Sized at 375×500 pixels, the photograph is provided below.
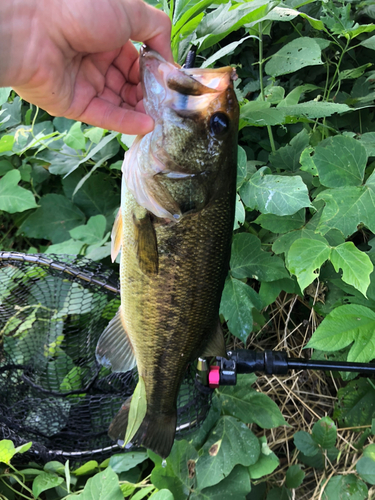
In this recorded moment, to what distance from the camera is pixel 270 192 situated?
1.48m

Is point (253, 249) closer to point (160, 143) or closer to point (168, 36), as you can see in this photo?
point (160, 143)

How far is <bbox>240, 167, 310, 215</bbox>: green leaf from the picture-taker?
1.40 m

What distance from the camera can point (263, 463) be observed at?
174cm

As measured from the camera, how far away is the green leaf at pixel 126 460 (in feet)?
6.42

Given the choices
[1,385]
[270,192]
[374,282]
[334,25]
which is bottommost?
[1,385]

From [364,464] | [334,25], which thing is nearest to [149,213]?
[334,25]

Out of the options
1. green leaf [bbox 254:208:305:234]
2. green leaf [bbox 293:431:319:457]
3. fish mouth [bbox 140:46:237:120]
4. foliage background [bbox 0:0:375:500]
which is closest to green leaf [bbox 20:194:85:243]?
foliage background [bbox 0:0:375:500]

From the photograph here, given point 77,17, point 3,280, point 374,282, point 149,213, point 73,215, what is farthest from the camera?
point 73,215

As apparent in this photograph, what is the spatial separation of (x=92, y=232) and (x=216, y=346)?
4.30 feet

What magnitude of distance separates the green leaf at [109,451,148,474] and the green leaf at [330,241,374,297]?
1520mm

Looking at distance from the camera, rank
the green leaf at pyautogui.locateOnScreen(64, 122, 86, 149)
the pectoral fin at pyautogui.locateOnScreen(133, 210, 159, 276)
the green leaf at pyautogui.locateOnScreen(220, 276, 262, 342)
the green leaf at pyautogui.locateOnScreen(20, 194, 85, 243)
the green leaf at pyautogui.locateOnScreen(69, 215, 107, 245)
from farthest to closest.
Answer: the green leaf at pyautogui.locateOnScreen(20, 194, 85, 243)
the green leaf at pyautogui.locateOnScreen(69, 215, 107, 245)
the green leaf at pyautogui.locateOnScreen(64, 122, 86, 149)
the green leaf at pyautogui.locateOnScreen(220, 276, 262, 342)
the pectoral fin at pyautogui.locateOnScreen(133, 210, 159, 276)

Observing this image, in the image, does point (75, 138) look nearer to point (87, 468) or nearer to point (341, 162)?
point (341, 162)

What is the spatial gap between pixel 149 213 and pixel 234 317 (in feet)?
2.24

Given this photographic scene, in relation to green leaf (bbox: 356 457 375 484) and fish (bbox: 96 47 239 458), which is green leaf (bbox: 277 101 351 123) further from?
green leaf (bbox: 356 457 375 484)
